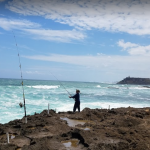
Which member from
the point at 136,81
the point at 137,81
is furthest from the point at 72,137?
the point at 136,81

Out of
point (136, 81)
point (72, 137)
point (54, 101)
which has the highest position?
point (136, 81)

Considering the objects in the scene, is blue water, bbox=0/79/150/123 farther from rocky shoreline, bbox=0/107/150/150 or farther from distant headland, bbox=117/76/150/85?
distant headland, bbox=117/76/150/85

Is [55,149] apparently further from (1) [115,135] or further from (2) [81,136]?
(1) [115,135]

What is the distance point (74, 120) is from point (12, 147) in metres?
3.97

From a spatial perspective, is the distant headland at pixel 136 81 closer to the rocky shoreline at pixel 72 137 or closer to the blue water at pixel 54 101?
the blue water at pixel 54 101

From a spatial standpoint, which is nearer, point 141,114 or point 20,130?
point 20,130

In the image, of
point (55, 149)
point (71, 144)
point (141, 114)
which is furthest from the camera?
point (141, 114)

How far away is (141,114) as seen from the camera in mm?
9406

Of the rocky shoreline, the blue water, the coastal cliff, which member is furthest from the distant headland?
the rocky shoreline

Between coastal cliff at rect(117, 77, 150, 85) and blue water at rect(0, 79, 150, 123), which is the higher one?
coastal cliff at rect(117, 77, 150, 85)

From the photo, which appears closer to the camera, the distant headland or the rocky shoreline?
the rocky shoreline

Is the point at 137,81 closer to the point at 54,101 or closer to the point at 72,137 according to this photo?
the point at 54,101

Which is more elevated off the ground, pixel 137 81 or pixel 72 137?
pixel 137 81

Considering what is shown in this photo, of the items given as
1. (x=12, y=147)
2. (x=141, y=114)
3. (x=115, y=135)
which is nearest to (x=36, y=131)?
(x=12, y=147)
